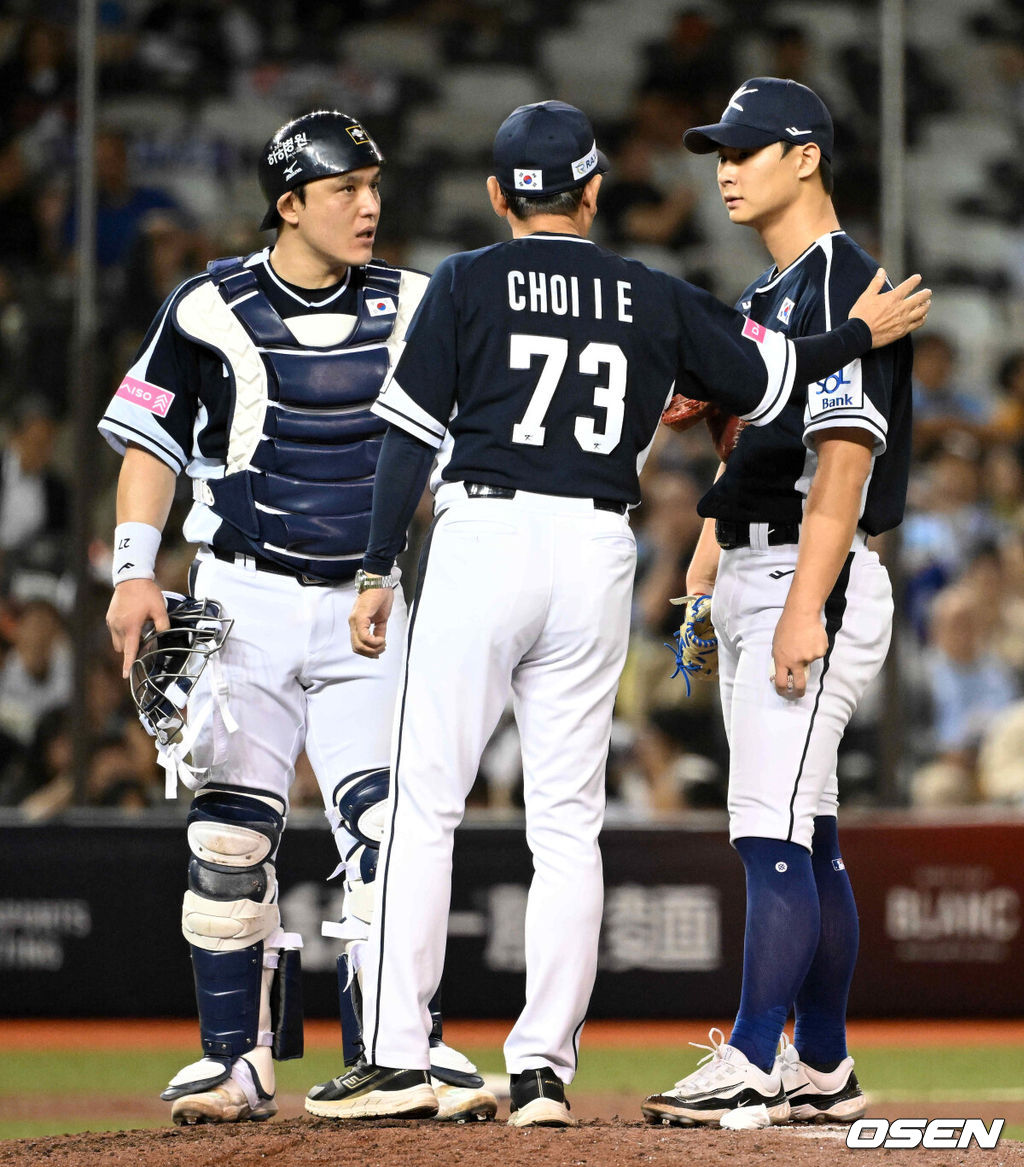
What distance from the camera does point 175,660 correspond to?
3.77 meters

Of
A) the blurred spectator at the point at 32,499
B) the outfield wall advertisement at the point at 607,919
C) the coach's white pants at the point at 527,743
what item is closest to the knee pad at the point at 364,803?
the coach's white pants at the point at 527,743

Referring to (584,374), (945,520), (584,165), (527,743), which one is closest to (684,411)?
(584,374)

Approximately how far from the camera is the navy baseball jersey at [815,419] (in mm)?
3596

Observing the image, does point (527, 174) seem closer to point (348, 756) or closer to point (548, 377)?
point (548, 377)

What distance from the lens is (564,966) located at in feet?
11.0

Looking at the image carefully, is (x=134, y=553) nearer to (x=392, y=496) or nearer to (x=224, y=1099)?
(x=392, y=496)

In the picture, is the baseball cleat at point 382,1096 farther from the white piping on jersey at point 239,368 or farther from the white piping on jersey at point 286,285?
the white piping on jersey at point 286,285

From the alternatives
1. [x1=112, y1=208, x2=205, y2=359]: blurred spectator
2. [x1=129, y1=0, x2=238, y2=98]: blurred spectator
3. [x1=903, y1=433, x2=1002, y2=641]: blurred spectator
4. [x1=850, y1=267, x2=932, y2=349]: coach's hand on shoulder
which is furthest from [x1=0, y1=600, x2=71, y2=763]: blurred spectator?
[x1=850, y1=267, x2=932, y2=349]: coach's hand on shoulder

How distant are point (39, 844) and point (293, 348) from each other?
4.17 m

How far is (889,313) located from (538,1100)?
172 centimetres

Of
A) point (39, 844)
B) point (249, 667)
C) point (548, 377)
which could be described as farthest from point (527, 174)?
point (39, 844)

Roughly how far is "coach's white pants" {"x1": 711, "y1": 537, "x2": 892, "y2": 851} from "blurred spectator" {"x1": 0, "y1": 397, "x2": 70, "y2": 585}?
4774 mm

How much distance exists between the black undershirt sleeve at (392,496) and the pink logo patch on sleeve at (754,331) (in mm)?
687

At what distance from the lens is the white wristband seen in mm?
3812
